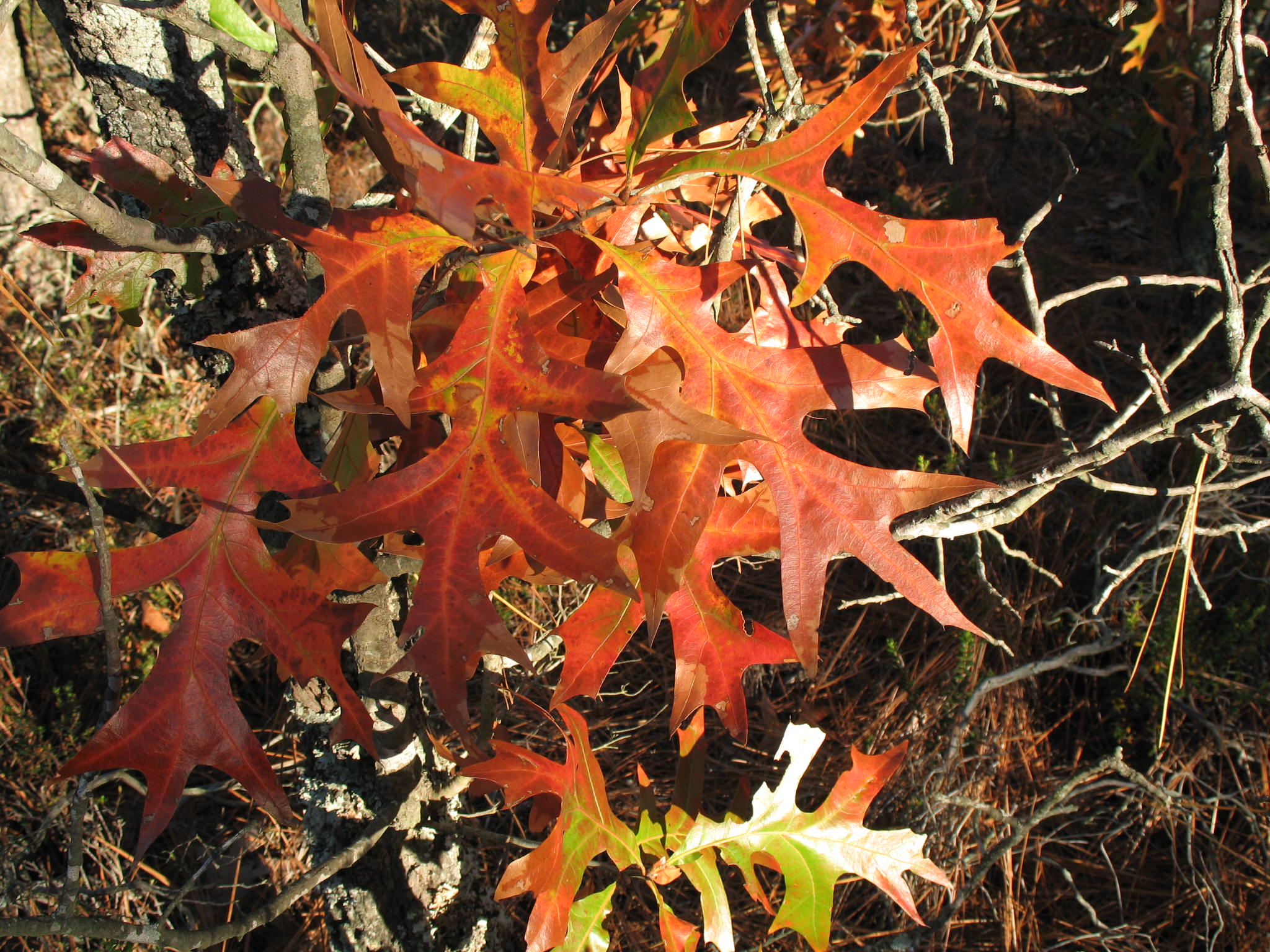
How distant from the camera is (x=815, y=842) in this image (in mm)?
1124

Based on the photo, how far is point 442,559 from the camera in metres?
0.73

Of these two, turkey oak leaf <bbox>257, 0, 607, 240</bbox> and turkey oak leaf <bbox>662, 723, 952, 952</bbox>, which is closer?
turkey oak leaf <bbox>257, 0, 607, 240</bbox>

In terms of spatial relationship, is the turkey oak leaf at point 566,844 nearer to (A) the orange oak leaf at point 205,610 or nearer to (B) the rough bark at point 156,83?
(A) the orange oak leaf at point 205,610

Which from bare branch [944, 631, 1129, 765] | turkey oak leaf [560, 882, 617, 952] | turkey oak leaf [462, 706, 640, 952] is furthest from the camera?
bare branch [944, 631, 1129, 765]

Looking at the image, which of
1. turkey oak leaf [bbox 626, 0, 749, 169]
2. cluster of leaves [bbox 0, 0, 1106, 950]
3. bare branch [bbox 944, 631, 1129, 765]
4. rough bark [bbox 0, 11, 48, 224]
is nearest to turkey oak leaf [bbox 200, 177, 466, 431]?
cluster of leaves [bbox 0, 0, 1106, 950]

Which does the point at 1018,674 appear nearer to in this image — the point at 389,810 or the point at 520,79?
the point at 389,810

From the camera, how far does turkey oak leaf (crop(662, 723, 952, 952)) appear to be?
3.54ft

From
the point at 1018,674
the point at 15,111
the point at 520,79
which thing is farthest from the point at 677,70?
the point at 15,111

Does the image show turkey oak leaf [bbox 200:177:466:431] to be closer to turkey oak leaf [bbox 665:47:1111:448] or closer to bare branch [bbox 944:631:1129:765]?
turkey oak leaf [bbox 665:47:1111:448]

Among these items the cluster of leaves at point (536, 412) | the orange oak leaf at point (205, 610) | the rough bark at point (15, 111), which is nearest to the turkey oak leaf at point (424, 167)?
the cluster of leaves at point (536, 412)

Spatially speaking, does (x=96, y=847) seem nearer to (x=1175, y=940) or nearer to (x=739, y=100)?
(x=1175, y=940)

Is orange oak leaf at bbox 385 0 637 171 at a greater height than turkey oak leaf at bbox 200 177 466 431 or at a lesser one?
greater

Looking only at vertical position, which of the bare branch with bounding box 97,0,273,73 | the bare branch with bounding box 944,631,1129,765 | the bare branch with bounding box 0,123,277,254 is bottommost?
the bare branch with bounding box 944,631,1129,765

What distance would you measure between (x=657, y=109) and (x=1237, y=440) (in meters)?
1.85
